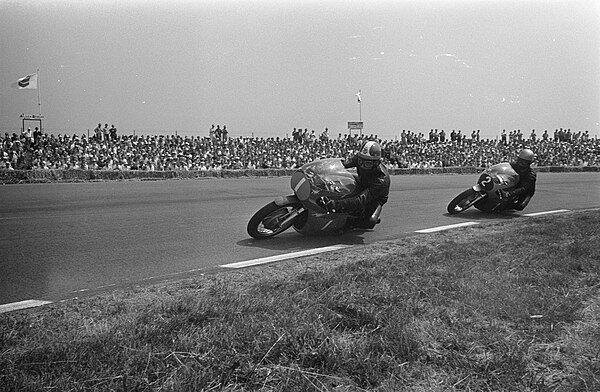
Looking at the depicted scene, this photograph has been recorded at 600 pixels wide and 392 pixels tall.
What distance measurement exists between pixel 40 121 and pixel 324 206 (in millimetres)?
14057

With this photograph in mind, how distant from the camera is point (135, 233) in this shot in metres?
7.65

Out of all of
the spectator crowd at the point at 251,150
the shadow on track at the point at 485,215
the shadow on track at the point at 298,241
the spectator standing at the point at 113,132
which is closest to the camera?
the shadow on track at the point at 298,241

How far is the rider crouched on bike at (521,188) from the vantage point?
10.7m

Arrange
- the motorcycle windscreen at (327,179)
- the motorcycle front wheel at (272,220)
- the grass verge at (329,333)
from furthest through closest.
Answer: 1. the motorcycle front wheel at (272,220)
2. the motorcycle windscreen at (327,179)
3. the grass verge at (329,333)

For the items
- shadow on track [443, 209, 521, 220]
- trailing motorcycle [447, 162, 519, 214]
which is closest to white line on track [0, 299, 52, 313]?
shadow on track [443, 209, 521, 220]

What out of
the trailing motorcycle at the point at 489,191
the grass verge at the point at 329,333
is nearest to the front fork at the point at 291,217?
the grass verge at the point at 329,333

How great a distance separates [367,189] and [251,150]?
18.4 m

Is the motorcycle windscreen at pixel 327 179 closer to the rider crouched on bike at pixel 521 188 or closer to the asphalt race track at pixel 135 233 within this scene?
the asphalt race track at pixel 135 233

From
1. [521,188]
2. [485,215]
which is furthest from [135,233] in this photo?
[521,188]

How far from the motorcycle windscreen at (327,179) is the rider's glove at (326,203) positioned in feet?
0.18

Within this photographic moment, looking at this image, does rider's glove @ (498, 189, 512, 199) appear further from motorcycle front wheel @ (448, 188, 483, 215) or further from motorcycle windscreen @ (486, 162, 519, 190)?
motorcycle front wheel @ (448, 188, 483, 215)

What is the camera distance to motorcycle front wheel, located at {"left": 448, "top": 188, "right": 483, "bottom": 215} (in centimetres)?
1090

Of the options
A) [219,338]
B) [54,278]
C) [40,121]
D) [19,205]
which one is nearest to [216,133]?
[40,121]

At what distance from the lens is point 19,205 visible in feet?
33.2
